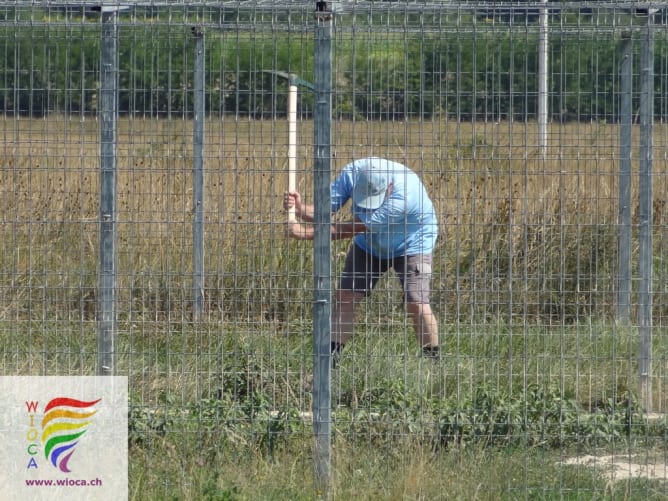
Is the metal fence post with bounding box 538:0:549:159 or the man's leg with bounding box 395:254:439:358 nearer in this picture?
the metal fence post with bounding box 538:0:549:159

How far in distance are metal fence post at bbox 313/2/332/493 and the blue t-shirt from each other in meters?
0.35

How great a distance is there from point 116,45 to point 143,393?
1.95 metres

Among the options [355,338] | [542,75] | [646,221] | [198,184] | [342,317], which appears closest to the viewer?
[542,75]

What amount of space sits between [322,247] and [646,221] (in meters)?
2.53

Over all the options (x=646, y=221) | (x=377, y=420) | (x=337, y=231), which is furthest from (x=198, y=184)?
(x=646, y=221)

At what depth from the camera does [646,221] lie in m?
6.48

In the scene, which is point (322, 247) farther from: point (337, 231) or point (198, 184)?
point (198, 184)

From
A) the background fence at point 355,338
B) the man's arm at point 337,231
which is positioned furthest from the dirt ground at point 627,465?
the man's arm at point 337,231

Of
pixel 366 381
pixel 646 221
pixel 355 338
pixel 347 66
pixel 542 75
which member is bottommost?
pixel 366 381

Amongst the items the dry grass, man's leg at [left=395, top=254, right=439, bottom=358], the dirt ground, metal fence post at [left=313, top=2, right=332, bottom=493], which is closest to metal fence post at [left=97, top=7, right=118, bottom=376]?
the dry grass

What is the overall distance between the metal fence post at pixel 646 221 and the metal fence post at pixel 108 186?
2.78 m

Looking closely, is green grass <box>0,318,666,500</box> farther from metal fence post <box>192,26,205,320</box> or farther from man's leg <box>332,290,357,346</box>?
metal fence post <box>192,26,205,320</box>

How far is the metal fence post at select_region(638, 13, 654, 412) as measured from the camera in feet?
18.4

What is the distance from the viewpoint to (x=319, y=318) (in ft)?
16.6
